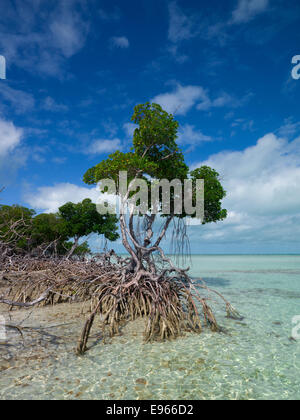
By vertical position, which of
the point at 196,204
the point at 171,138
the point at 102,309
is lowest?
the point at 102,309

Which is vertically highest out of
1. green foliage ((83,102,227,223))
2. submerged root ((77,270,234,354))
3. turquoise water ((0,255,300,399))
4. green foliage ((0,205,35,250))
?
green foliage ((83,102,227,223))

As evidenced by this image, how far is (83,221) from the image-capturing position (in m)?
15.8

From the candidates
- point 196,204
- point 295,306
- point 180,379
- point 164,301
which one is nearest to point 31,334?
point 164,301

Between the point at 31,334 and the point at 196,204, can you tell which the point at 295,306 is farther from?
the point at 31,334

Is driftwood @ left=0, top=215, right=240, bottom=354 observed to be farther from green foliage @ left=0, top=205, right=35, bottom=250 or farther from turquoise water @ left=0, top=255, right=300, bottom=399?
green foliage @ left=0, top=205, right=35, bottom=250

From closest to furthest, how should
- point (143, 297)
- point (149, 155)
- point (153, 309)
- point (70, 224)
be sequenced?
point (153, 309) → point (143, 297) → point (149, 155) → point (70, 224)

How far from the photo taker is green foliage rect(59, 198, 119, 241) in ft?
51.5

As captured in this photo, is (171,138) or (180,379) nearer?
(180,379)

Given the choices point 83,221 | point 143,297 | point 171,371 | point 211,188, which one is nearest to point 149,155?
point 211,188

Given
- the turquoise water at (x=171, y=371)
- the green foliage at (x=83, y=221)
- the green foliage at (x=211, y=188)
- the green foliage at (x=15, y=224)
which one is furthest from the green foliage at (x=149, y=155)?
the green foliage at (x=83, y=221)

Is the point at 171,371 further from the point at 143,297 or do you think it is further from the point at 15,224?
the point at 15,224

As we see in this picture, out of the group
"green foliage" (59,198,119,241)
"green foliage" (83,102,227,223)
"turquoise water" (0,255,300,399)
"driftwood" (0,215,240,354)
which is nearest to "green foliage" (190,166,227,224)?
"green foliage" (83,102,227,223)

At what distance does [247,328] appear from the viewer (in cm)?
608
